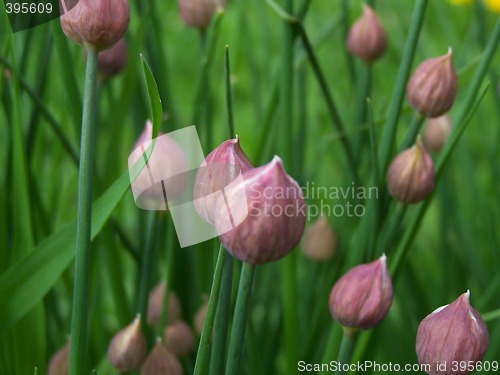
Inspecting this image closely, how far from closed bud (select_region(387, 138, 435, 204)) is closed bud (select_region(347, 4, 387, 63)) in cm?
19

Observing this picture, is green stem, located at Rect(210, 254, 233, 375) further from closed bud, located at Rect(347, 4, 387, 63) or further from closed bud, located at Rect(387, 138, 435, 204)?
closed bud, located at Rect(347, 4, 387, 63)

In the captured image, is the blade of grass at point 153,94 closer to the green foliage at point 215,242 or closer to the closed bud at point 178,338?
the green foliage at point 215,242

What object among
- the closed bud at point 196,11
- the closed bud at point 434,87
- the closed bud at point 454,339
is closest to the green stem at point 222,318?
the closed bud at point 454,339

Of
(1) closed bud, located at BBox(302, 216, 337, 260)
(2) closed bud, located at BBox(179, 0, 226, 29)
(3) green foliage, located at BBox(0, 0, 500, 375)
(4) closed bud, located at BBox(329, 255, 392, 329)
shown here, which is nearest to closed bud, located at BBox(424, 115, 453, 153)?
(3) green foliage, located at BBox(0, 0, 500, 375)

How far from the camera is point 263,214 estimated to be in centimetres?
34

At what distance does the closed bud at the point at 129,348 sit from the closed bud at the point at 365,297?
14 cm

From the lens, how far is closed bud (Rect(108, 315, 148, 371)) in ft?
1.66

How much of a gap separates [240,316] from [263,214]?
0.07 meters

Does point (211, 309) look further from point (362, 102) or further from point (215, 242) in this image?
point (362, 102)

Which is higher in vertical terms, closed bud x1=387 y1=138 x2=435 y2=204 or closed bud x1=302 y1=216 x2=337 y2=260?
closed bud x1=387 y1=138 x2=435 y2=204

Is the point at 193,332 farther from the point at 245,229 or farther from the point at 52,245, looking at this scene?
the point at 245,229

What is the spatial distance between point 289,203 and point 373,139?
0.58ft

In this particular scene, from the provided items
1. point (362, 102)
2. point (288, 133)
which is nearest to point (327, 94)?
point (288, 133)

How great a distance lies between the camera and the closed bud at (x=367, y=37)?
681 millimetres
